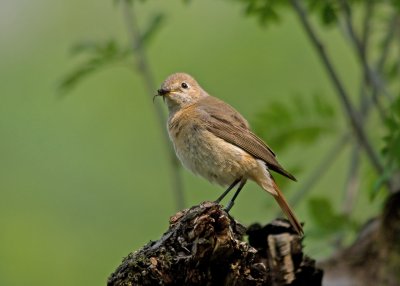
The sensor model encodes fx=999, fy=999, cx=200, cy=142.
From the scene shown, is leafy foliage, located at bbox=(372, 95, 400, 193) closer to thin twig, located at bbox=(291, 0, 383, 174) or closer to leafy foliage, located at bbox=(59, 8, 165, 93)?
thin twig, located at bbox=(291, 0, 383, 174)

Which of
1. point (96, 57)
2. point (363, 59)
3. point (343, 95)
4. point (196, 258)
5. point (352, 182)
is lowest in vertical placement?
point (196, 258)

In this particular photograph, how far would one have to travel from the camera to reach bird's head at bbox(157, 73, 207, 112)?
7.09 metres

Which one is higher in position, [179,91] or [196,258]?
[179,91]

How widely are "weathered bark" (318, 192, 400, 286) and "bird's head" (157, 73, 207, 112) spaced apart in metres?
1.49

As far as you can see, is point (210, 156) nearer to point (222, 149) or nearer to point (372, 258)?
point (222, 149)

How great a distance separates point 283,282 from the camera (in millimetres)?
5293

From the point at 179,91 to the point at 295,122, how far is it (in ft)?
3.16

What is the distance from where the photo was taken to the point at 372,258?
262 inches

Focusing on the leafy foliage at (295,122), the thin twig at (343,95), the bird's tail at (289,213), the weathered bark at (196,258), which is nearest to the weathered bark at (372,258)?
the thin twig at (343,95)

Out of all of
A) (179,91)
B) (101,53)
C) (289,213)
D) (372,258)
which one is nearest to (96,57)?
(101,53)

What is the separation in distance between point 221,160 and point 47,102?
572 cm

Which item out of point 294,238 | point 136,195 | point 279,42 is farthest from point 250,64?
point 294,238

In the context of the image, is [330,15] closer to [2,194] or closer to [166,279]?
[166,279]

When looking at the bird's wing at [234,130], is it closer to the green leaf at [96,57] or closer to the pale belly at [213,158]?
the pale belly at [213,158]
